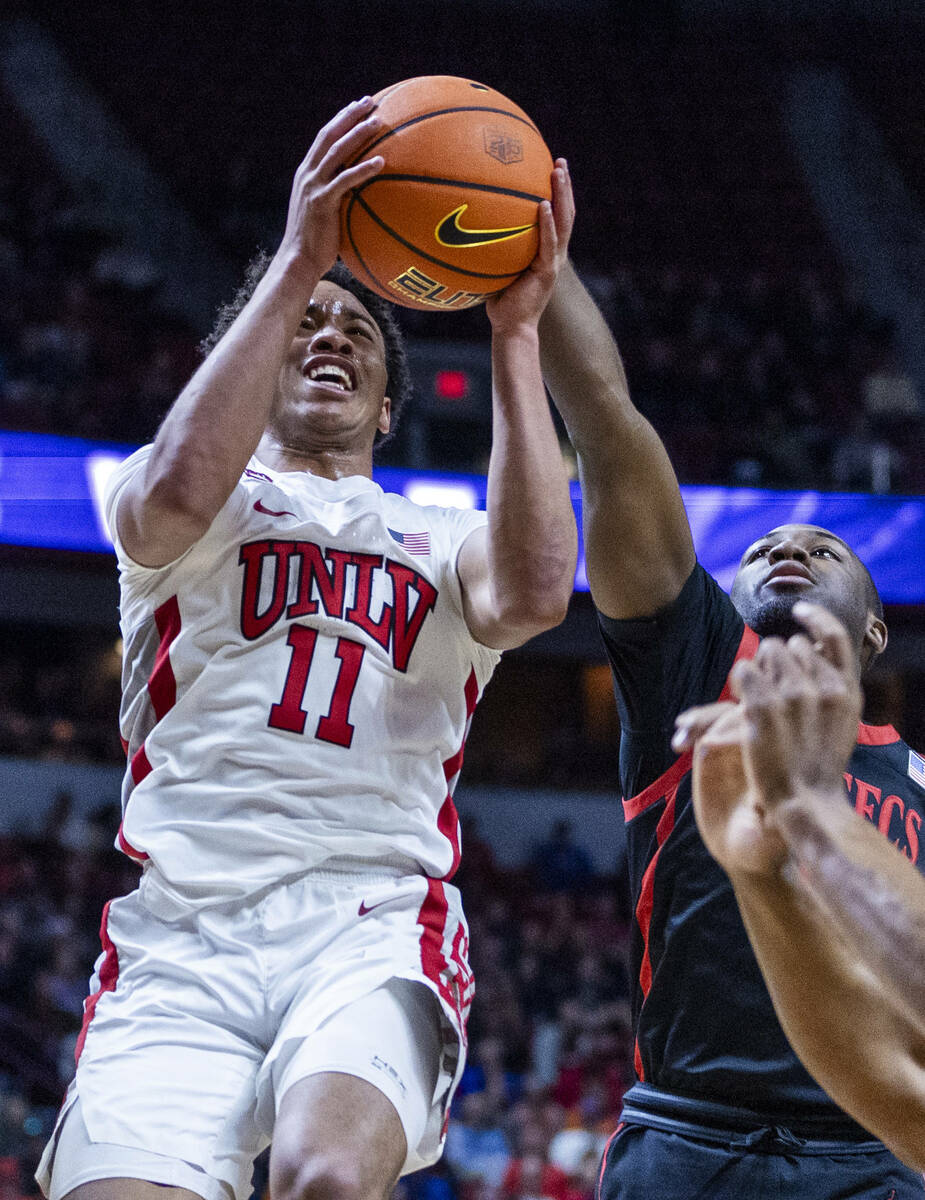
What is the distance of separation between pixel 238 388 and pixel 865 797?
1588mm

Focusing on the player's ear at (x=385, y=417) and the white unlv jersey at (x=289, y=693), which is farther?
the player's ear at (x=385, y=417)

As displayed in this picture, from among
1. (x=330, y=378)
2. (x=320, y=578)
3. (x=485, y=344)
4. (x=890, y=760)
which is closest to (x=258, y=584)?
(x=320, y=578)

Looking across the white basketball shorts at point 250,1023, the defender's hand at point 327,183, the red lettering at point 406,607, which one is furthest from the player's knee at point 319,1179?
the defender's hand at point 327,183

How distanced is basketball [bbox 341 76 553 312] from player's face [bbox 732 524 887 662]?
3.35 feet

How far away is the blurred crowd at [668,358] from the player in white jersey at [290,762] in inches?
317

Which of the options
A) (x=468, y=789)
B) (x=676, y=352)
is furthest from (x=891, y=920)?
(x=676, y=352)

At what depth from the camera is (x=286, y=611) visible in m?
2.66

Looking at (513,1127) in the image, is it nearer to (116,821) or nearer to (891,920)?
(116,821)

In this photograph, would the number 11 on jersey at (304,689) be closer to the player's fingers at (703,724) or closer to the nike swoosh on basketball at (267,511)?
the nike swoosh on basketball at (267,511)

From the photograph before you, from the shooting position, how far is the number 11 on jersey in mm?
2580

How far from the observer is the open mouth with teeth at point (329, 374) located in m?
2.95

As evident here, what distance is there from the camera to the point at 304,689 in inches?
102

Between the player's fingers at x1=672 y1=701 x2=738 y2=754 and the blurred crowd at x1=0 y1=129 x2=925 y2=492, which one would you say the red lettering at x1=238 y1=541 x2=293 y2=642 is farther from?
the blurred crowd at x1=0 y1=129 x2=925 y2=492

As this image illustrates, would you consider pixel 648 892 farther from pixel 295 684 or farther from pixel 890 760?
pixel 295 684
